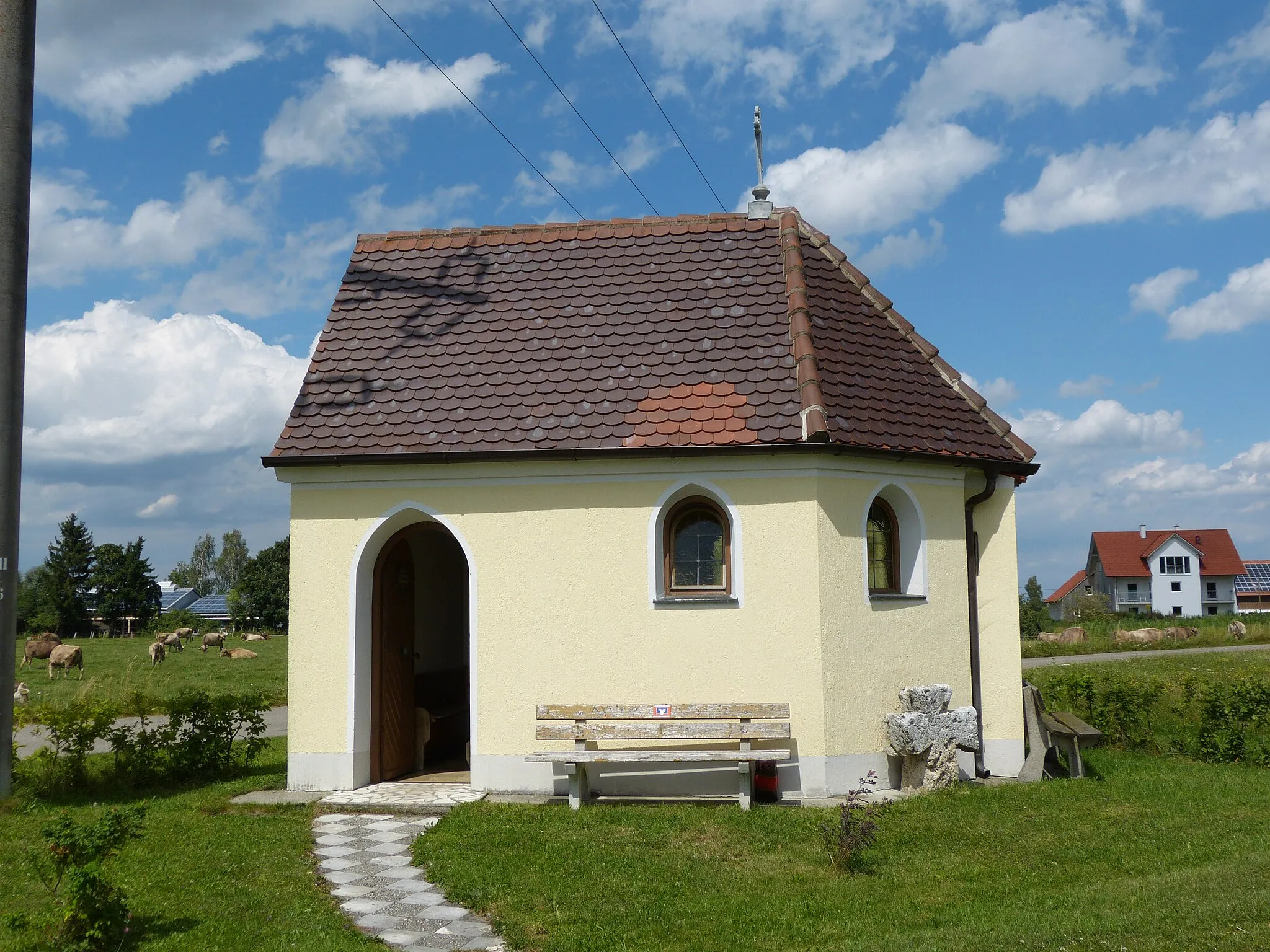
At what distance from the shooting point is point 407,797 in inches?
393

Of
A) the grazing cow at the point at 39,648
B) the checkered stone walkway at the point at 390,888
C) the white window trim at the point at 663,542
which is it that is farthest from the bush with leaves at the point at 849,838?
the grazing cow at the point at 39,648

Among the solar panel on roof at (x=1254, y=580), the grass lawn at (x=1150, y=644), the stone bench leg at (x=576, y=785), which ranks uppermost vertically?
the solar panel on roof at (x=1254, y=580)

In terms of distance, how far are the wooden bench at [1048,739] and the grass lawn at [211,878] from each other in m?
7.26

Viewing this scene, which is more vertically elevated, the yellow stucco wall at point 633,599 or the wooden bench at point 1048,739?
the yellow stucco wall at point 633,599

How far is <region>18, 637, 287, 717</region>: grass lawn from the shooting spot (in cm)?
1670

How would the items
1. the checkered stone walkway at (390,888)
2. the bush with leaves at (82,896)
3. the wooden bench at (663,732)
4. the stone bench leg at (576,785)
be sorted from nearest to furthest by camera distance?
the bush with leaves at (82,896) < the checkered stone walkway at (390,888) < the wooden bench at (663,732) < the stone bench leg at (576,785)

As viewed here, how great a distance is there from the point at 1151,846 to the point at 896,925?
9.72 ft

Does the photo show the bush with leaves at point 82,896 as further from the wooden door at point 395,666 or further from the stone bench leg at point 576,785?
the wooden door at point 395,666

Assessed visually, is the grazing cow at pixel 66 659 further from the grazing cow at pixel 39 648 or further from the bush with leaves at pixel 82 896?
the bush with leaves at pixel 82 896

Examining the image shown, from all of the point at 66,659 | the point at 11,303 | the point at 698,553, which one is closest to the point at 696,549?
the point at 698,553

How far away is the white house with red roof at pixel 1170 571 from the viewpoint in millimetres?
76500

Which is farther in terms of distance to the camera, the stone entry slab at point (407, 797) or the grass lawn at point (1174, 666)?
the grass lawn at point (1174, 666)

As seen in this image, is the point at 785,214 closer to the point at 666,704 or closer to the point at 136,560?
the point at 666,704

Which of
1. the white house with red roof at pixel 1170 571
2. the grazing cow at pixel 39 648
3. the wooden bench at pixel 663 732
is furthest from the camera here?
the white house with red roof at pixel 1170 571
